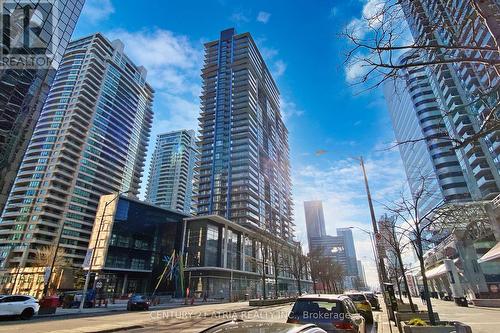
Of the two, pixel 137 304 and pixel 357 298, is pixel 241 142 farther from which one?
pixel 357 298

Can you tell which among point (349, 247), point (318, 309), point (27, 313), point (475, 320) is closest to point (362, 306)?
point (475, 320)

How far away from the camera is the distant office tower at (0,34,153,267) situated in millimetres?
87688

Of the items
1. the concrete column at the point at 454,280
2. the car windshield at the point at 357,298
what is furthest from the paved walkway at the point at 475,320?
the concrete column at the point at 454,280

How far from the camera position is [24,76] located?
38.3 meters

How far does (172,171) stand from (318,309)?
180311 mm

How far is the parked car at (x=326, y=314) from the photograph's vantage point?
6.86m

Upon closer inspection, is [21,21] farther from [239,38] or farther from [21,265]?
[239,38]

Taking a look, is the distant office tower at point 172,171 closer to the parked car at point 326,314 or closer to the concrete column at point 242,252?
the concrete column at point 242,252

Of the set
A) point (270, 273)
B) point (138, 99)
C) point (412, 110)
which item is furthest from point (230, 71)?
point (270, 273)

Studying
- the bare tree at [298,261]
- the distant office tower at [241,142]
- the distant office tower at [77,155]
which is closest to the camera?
the bare tree at [298,261]

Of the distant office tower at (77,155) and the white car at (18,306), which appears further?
the distant office tower at (77,155)

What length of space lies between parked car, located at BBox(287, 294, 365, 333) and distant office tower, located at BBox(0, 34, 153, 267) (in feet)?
267

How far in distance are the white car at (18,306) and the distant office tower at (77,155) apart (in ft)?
205

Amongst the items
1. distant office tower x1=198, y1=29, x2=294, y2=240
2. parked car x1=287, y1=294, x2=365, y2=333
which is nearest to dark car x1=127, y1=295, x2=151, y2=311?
parked car x1=287, y1=294, x2=365, y2=333
